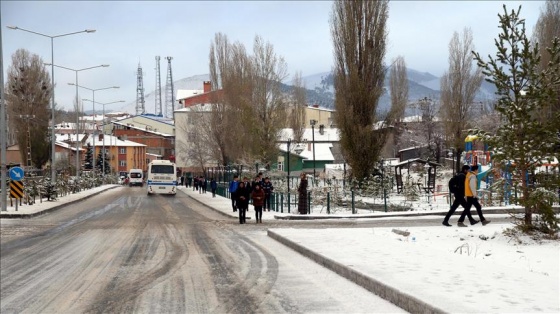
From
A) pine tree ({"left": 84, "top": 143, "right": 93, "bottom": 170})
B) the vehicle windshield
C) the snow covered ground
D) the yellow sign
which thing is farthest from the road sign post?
pine tree ({"left": 84, "top": 143, "right": 93, "bottom": 170})

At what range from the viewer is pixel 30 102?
2603 inches

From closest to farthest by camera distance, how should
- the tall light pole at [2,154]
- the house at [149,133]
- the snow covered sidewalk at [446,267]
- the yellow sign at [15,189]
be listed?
1. the snow covered sidewalk at [446,267]
2. the tall light pole at [2,154]
3. the yellow sign at [15,189]
4. the house at [149,133]

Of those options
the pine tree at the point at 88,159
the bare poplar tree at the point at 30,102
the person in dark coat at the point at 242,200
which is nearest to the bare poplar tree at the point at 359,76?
the person in dark coat at the point at 242,200

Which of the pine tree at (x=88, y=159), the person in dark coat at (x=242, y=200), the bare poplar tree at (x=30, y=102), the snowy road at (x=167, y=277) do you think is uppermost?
the bare poplar tree at (x=30, y=102)

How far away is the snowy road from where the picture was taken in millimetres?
7891

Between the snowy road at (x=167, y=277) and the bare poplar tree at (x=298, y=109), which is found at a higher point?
the bare poplar tree at (x=298, y=109)

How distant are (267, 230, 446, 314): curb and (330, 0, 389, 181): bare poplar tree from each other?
993 inches

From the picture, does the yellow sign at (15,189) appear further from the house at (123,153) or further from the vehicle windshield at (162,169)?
the house at (123,153)

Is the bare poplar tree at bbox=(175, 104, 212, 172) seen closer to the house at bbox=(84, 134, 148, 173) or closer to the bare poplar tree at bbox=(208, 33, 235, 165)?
the bare poplar tree at bbox=(208, 33, 235, 165)

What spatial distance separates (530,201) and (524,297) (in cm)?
694

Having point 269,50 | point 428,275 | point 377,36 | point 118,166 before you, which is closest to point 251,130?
point 269,50

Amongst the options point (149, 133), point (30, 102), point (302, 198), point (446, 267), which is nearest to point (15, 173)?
point (302, 198)

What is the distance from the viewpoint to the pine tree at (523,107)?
13.7 metres

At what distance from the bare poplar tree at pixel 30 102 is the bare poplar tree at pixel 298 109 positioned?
31.4 meters
